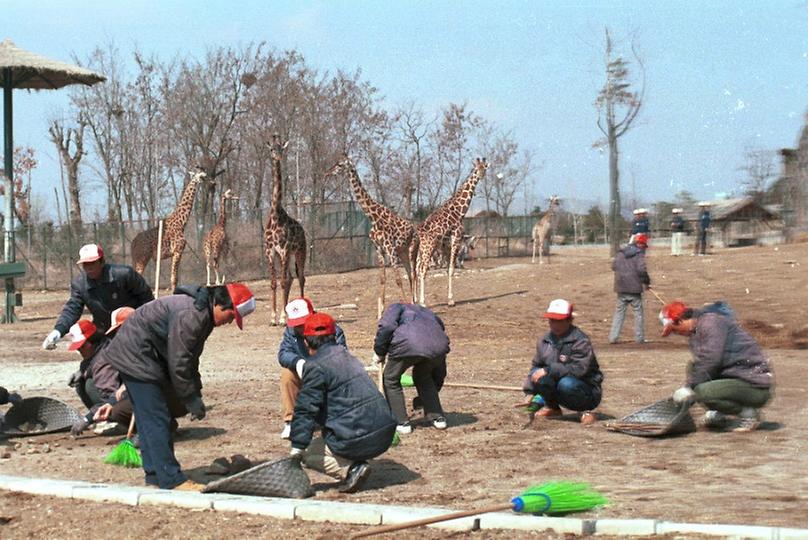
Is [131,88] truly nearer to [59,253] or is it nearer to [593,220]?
[59,253]

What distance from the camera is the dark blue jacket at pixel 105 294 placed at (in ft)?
35.6

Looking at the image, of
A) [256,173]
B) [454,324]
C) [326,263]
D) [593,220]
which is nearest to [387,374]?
[454,324]

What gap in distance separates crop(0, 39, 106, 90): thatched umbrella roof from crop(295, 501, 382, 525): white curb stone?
21.0 m

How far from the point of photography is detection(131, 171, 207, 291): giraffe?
2903 centimetres

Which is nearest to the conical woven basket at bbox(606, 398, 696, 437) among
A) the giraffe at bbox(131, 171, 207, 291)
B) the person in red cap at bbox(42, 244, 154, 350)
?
the person in red cap at bbox(42, 244, 154, 350)

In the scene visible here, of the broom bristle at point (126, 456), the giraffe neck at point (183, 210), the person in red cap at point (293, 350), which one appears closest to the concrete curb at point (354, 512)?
the broom bristle at point (126, 456)

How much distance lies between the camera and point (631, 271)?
19.1 m

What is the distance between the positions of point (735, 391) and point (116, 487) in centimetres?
526

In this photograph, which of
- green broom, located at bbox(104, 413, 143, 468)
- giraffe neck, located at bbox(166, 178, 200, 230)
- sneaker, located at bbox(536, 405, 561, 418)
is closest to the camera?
green broom, located at bbox(104, 413, 143, 468)

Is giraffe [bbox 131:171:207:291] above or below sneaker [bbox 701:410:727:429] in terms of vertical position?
above

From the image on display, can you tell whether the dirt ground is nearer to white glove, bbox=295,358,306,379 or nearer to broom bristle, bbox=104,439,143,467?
broom bristle, bbox=104,439,143,467

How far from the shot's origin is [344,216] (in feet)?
131

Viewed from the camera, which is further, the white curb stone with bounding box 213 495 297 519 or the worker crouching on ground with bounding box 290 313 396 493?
the worker crouching on ground with bounding box 290 313 396 493

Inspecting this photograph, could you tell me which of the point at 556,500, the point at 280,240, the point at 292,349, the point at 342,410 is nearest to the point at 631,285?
the point at 280,240
